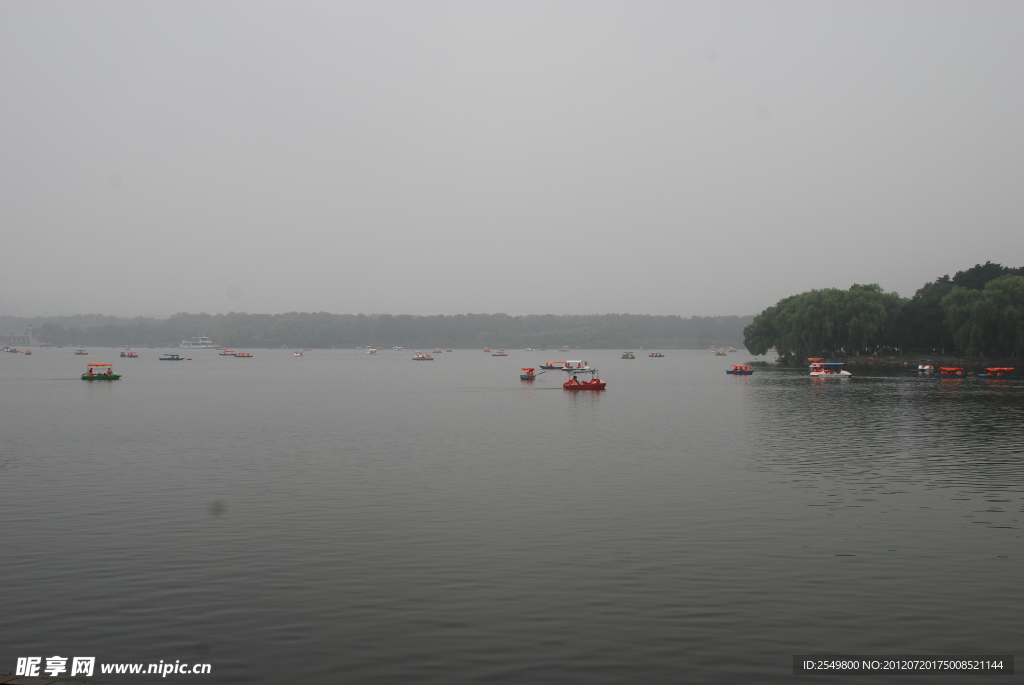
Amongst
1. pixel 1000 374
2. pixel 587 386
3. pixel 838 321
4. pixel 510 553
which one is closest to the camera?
pixel 510 553

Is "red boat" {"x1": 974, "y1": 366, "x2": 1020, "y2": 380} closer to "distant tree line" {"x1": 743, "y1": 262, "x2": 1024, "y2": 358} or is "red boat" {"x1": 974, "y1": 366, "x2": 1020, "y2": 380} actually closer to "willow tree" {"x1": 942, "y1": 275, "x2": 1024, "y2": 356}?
"willow tree" {"x1": 942, "y1": 275, "x2": 1024, "y2": 356}

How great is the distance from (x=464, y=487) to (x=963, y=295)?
139 metres

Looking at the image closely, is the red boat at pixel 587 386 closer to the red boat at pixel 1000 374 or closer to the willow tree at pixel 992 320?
the red boat at pixel 1000 374

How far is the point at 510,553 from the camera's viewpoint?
77.2 feet

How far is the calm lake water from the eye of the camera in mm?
15930

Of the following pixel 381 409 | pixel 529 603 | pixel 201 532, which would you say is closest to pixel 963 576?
pixel 529 603

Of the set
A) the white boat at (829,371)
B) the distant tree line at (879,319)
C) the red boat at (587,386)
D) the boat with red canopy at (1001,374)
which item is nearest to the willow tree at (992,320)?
the distant tree line at (879,319)

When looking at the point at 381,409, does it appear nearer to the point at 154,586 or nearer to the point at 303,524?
the point at 303,524

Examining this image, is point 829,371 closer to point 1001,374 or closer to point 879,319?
point 879,319

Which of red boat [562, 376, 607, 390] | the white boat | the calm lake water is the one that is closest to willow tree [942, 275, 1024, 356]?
the white boat

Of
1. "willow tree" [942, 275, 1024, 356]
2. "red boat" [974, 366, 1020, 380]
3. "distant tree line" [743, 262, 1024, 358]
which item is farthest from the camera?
"distant tree line" [743, 262, 1024, 358]

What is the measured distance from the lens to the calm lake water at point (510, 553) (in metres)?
15.9

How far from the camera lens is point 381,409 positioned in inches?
3164

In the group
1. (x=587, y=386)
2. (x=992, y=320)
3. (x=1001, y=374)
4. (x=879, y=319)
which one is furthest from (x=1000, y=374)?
(x=587, y=386)
